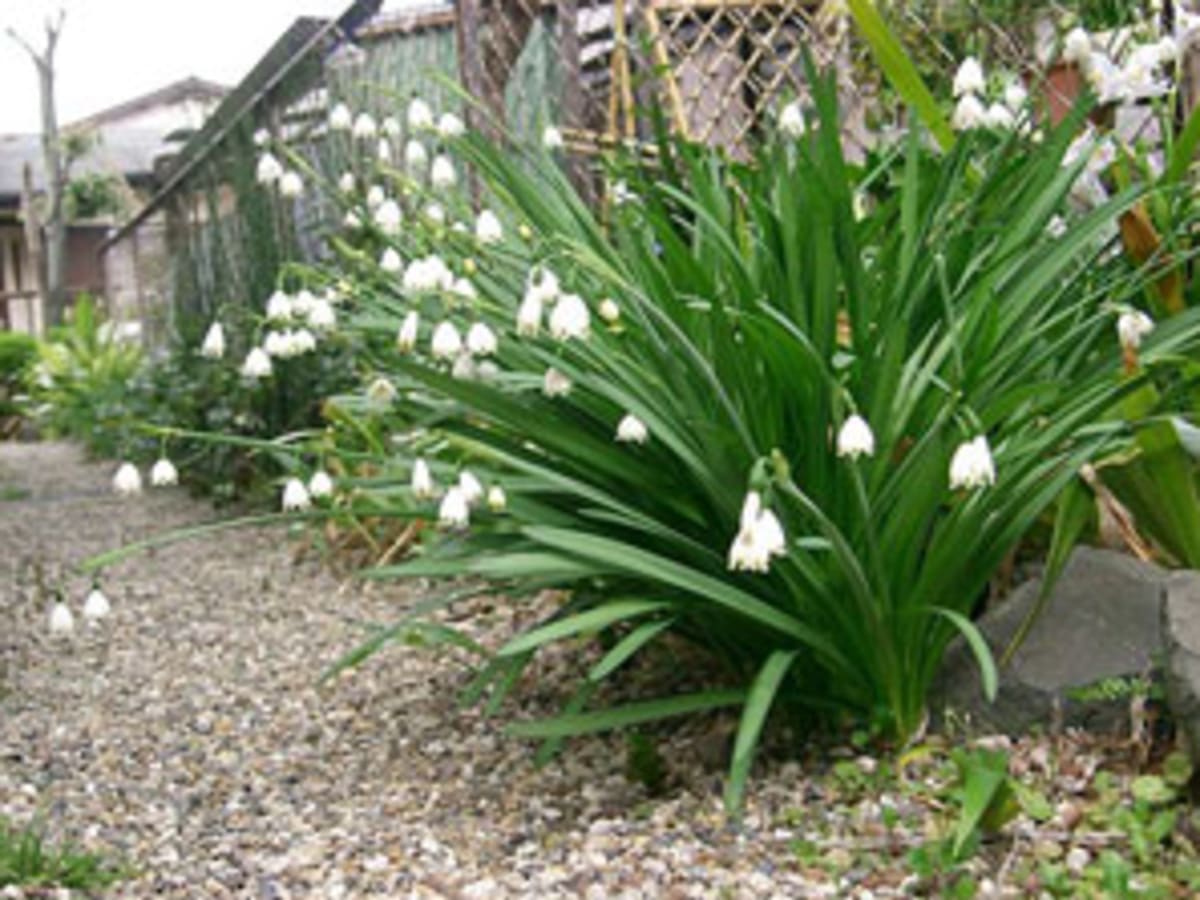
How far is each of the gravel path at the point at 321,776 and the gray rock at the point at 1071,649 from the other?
1.04 feet

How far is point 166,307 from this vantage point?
9852 mm

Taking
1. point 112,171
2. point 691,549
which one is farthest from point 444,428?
point 112,171

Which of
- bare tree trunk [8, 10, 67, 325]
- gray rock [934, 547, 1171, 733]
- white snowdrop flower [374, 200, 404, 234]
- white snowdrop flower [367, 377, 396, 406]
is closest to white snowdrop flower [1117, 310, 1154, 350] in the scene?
gray rock [934, 547, 1171, 733]

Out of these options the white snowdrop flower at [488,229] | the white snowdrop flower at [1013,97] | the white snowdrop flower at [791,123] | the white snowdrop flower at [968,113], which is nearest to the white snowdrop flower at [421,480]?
the white snowdrop flower at [488,229]

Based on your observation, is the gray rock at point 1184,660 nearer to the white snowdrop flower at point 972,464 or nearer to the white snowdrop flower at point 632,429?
the white snowdrop flower at point 972,464

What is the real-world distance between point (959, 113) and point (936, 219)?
7.4 inches

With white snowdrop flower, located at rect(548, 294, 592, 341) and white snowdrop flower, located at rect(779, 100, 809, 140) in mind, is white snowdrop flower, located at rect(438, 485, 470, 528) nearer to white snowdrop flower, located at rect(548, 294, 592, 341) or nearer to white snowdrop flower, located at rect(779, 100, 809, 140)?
white snowdrop flower, located at rect(548, 294, 592, 341)

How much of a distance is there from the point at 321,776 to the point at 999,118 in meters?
1.64

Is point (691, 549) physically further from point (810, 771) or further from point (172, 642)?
point (172, 642)

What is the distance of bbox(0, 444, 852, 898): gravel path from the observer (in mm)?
2211

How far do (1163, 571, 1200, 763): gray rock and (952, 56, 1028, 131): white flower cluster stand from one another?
82 cm

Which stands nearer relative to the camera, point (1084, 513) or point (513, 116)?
point (1084, 513)

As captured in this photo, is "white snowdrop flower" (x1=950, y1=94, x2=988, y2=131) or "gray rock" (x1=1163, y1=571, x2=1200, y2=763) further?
"white snowdrop flower" (x1=950, y1=94, x2=988, y2=131)

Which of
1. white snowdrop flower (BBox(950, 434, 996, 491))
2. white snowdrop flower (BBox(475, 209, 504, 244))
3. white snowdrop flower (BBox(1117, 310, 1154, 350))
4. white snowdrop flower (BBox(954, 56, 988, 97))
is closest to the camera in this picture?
white snowdrop flower (BBox(950, 434, 996, 491))
